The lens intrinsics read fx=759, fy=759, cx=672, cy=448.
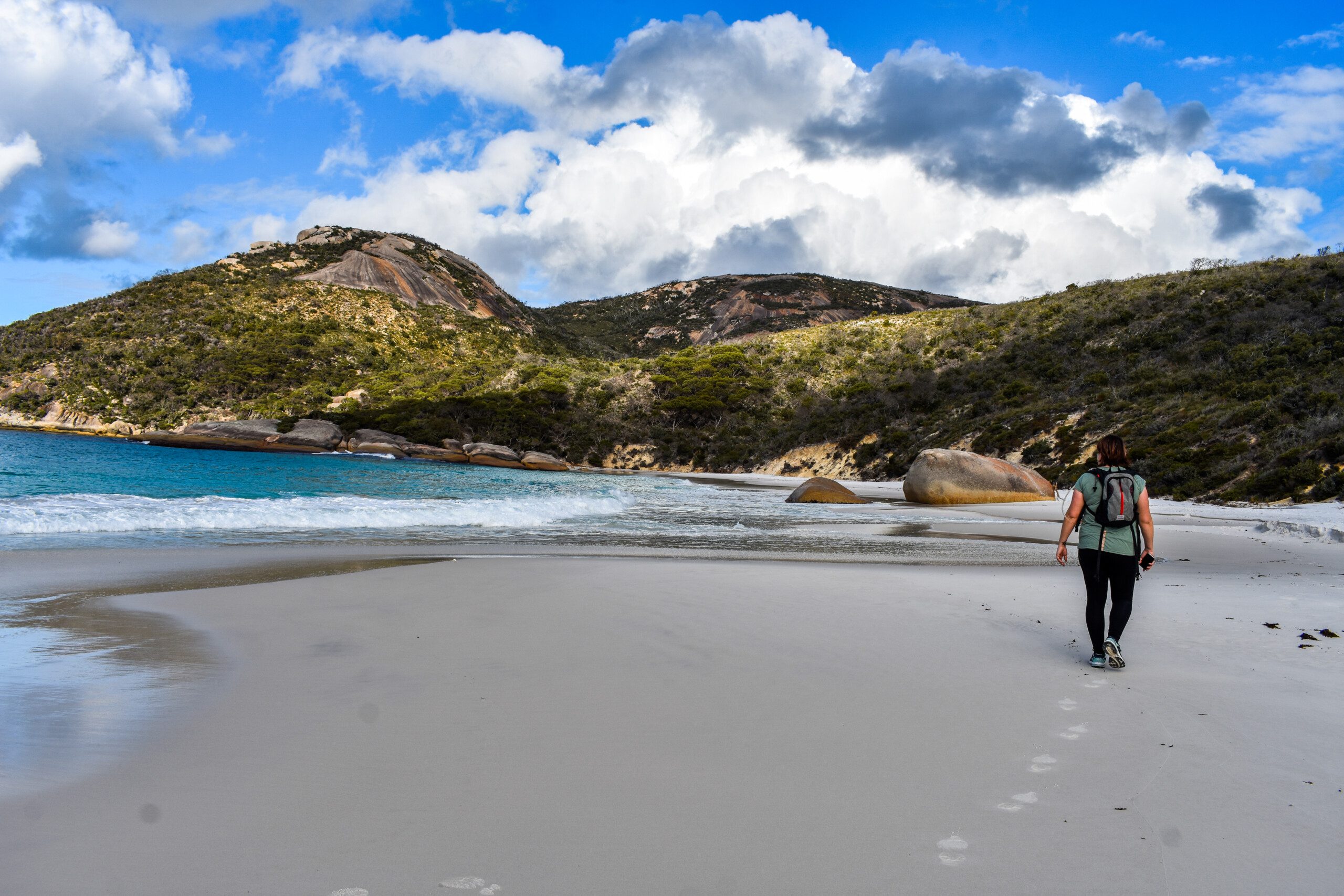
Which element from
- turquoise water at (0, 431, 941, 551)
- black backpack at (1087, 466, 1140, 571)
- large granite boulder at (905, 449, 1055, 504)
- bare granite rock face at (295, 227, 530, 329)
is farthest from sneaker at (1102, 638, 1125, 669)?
bare granite rock face at (295, 227, 530, 329)

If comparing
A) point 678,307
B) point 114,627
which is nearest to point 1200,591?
point 114,627

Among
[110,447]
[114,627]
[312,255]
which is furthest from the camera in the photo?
[312,255]

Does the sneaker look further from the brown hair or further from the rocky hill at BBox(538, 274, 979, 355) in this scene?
the rocky hill at BBox(538, 274, 979, 355)

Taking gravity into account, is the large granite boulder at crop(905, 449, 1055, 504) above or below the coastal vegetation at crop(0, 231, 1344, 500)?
below

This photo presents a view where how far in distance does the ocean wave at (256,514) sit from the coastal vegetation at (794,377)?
17.9 meters

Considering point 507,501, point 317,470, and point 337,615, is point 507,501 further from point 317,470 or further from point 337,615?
A: point 317,470

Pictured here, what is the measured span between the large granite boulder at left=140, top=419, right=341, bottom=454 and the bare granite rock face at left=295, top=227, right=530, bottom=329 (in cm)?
3369

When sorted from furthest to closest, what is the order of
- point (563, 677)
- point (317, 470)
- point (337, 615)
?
point (317, 470)
point (337, 615)
point (563, 677)

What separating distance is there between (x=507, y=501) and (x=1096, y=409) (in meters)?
26.6

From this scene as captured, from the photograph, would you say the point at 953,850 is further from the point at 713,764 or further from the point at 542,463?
the point at 542,463

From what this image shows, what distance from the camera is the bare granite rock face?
82812 mm

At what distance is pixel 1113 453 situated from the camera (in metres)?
5.27

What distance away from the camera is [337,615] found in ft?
19.4

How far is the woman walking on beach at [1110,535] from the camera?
4910 mm
